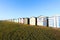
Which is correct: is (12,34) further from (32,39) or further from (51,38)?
(51,38)

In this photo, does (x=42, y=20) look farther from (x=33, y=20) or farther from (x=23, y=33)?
(x=23, y=33)

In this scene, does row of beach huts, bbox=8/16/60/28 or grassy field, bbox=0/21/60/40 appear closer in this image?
grassy field, bbox=0/21/60/40

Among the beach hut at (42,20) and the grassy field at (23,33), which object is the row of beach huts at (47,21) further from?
the grassy field at (23,33)

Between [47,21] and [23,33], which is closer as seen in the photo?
[23,33]

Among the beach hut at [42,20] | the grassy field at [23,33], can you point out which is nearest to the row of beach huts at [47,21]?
the beach hut at [42,20]

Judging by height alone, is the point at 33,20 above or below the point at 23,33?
Result: above

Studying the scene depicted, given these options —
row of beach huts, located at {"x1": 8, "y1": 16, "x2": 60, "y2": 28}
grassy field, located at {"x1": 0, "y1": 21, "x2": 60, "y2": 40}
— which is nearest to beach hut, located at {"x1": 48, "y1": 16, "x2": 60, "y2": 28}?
row of beach huts, located at {"x1": 8, "y1": 16, "x2": 60, "y2": 28}

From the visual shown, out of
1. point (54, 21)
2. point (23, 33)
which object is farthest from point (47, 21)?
point (23, 33)

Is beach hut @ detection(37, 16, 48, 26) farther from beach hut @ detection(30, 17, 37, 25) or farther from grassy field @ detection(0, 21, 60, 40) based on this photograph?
grassy field @ detection(0, 21, 60, 40)

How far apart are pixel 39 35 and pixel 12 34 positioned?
203cm

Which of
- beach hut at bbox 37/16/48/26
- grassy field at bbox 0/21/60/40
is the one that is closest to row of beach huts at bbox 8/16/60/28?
beach hut at bbox 37/16/48/26

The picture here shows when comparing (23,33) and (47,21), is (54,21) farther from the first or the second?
(23,33)

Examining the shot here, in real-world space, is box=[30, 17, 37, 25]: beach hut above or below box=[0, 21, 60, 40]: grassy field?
above

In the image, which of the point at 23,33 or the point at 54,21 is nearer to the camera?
the point at 23,33
